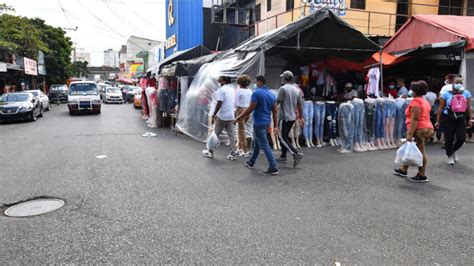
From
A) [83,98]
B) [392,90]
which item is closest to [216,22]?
[83,98]

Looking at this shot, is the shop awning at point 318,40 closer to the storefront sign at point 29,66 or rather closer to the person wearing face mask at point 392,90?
the person wearing face mask at point 392,90

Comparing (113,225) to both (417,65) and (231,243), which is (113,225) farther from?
(417,65)

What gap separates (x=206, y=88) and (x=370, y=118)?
4.67m

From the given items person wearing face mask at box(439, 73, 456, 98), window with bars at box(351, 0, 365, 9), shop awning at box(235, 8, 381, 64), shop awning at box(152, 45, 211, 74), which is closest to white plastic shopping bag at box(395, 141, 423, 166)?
person wearing face mask at box(439, 73, 456, 98)

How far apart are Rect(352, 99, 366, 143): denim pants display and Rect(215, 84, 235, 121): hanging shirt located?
3.23 metres

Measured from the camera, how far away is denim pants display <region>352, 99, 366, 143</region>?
9.41 metres

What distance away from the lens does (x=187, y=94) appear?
1222cm

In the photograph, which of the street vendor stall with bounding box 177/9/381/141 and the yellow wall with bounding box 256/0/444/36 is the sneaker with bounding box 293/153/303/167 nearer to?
the street vendor stall with bounding box 177/9/381/141

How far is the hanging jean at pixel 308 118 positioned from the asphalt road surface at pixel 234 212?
5.23 feet

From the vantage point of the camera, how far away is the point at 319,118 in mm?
10164

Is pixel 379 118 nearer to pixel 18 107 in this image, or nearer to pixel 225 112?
pixel 225 112

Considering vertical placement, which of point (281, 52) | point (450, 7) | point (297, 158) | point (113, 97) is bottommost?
point (297, 158)

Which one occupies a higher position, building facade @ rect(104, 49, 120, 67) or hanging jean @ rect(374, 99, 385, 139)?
building facade @ rect(104, 49, 120, 67)

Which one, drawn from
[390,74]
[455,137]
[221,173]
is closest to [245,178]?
[221,173]
